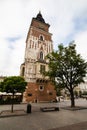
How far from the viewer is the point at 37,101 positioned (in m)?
32.0

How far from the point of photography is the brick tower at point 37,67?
107 ft

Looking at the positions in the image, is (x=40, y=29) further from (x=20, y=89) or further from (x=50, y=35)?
(x=20, y=89)

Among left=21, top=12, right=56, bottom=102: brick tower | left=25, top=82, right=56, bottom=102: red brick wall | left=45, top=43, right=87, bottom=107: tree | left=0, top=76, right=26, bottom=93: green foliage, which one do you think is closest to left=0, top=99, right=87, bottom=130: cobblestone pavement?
left=0, top=76, right=26, bottom=93: green foliage

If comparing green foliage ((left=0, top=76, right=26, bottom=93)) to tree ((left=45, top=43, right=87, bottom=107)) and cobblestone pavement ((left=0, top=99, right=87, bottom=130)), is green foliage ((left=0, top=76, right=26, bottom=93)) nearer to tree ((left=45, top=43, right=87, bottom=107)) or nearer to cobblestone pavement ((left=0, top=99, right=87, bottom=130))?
cobblestone pavement ((left=0, top=99, right=87, bottom=130))

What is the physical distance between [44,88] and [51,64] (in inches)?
518

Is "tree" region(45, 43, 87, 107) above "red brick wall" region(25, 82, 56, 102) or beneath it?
above

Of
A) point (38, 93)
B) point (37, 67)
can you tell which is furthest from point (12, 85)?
point (37, 67)

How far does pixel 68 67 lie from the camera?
873 inches

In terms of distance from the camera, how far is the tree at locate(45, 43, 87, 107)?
2158cm

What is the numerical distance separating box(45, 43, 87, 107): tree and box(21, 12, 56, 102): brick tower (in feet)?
32.8

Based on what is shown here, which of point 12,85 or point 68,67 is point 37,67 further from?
point 12,85

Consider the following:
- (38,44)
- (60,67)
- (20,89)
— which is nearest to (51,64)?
(60,67)

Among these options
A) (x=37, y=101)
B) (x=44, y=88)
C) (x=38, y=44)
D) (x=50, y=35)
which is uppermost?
(x=50, y=35)

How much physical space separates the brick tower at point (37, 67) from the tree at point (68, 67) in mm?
9995
